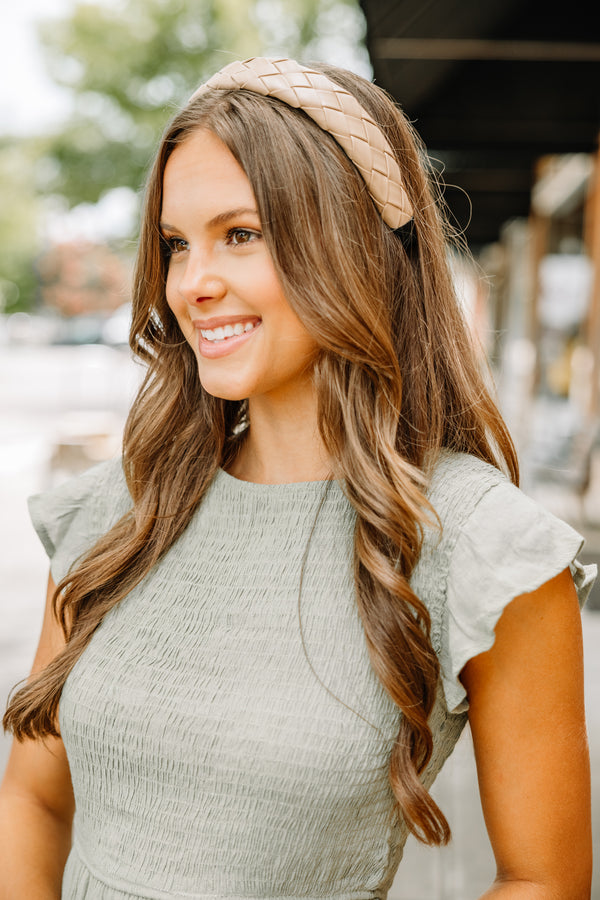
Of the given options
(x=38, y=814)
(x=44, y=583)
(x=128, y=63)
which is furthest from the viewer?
(x=128, y=63)

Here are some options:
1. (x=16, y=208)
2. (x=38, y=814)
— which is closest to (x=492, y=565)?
(x=38, y=814)

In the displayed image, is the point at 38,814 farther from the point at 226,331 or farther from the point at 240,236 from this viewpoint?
the point at 240,236

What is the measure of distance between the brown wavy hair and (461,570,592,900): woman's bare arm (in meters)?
0.11

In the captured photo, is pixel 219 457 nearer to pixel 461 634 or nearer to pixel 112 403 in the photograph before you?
pixel 461 634

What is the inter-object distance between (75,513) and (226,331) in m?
0.56

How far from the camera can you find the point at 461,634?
4.71ft

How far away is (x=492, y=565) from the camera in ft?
4.72

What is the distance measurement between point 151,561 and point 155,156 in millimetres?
753

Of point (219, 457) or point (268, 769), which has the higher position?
point (219, 457)

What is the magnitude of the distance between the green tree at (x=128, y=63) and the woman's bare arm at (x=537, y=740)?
1625 cm

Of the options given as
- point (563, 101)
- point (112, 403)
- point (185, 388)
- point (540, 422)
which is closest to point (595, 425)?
point (563, 101)

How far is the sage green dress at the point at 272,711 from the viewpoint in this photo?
144 cm

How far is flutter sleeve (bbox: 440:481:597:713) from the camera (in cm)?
141

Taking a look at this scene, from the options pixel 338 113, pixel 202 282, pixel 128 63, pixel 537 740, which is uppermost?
pixel 128 63
